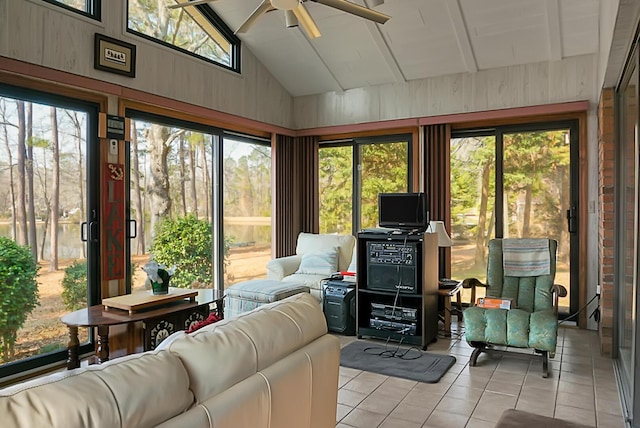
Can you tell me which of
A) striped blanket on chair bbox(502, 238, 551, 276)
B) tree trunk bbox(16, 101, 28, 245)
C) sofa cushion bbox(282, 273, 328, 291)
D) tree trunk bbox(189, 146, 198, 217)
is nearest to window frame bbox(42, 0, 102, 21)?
tree trunk bbox(16, 101, 28, 245)

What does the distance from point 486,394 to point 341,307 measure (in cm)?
183

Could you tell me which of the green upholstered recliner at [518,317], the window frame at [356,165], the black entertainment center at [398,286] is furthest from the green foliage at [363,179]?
the green upholstered recliner at [518,317]

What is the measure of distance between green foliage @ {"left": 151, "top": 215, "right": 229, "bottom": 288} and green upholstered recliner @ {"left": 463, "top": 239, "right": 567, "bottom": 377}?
2932mm

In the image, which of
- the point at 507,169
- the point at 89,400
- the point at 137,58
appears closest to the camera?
the point at 89,400

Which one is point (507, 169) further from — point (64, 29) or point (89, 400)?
point (89, 400)

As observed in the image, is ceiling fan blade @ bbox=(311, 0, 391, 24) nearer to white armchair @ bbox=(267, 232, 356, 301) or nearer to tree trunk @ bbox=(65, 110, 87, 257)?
tree trunk @ bbox=(65, 110, 87, 257)

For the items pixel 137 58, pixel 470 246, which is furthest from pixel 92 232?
pixel 470 246

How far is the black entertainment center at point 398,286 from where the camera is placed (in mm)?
4348

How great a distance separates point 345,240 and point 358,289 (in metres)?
1.14

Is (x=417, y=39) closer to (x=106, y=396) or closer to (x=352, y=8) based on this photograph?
(x=352, y=8)

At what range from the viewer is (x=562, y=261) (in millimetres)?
5148

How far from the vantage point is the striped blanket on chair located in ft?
14.3

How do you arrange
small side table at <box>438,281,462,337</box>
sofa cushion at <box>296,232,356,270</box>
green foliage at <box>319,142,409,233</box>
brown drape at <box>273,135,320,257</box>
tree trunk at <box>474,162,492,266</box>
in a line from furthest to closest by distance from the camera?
brown drape at <box>273,135,320,257</box> → green foliage at <box>319,142,409,233</box> → sofa cushion at <box>296,232,356,270</box> → tree trunk at <box>474,162,492,266</box> → small side table at <box>438,281,462,337</box>

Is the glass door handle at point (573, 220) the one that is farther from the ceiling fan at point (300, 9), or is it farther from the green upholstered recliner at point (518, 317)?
the ceiling fan at point (300, 9)
